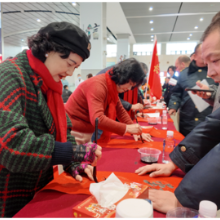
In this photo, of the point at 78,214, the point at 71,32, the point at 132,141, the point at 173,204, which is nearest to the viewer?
the point at 78,214

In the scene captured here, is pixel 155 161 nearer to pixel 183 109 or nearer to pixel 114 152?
pixel 114 152

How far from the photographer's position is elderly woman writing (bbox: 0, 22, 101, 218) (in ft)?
2.40

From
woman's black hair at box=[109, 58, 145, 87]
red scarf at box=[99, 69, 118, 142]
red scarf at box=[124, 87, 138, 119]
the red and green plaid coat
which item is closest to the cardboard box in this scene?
the red and green plaid coat

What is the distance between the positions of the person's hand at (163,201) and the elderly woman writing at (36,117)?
0.29m

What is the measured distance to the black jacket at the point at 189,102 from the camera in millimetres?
2401

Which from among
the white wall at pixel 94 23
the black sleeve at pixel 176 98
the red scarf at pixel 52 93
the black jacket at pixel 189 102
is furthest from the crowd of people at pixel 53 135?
the white wall at pixel 94 23

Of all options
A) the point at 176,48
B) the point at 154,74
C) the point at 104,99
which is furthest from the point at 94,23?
the point at 176,48

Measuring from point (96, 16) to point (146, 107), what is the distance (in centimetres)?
376

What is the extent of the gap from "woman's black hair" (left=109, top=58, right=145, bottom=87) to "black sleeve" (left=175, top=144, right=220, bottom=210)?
3.79 ft

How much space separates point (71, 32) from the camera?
→ 975 mm

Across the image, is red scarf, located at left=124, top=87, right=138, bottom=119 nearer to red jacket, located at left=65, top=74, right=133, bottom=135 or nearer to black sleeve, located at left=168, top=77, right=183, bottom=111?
black sleeve, located at left=168, top=77, right=183, bottom=111

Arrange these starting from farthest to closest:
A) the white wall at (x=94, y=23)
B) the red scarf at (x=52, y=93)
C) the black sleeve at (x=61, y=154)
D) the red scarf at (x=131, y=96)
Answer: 1. the white wall at (x=94, y=23)
2. the red scarf at (x=131, y=96)
3. the red scarf at (x=52, y=93)
4. the black sleeve at (x=61, y=154)

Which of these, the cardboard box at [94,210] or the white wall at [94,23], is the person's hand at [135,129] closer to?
the cardboard box at [94,210]

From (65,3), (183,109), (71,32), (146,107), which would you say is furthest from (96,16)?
(71,32)
